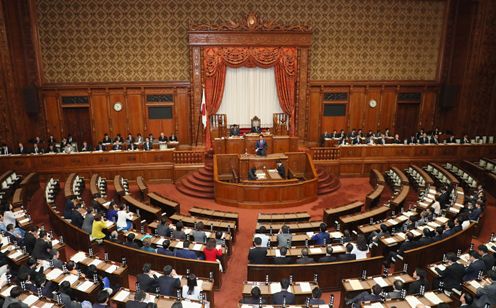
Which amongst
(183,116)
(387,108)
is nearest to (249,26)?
(183,116)

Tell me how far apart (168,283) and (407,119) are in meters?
17.3

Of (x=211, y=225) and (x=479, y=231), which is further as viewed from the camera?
(x=479, y=231)

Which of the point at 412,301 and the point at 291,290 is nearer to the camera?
the point at 412,301

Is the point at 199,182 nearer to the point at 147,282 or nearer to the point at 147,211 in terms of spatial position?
the point at 147,211

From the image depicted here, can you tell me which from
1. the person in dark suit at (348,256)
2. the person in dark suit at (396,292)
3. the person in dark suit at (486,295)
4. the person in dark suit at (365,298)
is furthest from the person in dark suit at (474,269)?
the person in dark suit at (365,298)

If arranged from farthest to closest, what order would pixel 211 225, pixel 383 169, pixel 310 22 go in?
pixel 310 22
pixel 383 169
pixel 211 225

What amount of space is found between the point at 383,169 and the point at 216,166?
7.80m

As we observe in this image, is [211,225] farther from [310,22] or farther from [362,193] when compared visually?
[310,22]

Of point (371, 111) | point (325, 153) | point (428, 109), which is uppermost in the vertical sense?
point (428, 109)

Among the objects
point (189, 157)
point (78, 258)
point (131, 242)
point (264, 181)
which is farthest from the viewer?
point (189, 157)

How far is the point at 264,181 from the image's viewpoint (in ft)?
47.3

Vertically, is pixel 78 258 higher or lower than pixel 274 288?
higher

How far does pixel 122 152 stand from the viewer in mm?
16672

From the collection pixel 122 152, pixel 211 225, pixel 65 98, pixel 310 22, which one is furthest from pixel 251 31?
pixel 211 225
